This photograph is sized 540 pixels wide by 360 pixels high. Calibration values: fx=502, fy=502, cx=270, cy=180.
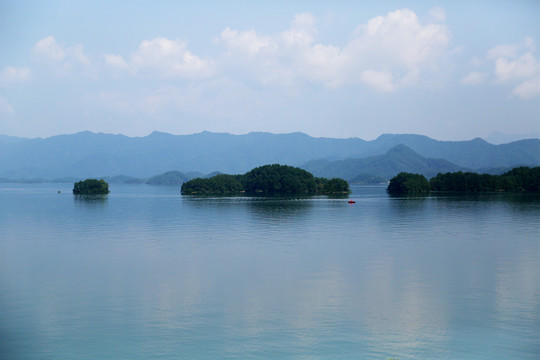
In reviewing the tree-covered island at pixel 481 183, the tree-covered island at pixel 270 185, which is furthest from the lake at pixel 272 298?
the tree-covered island at pixel 481 183

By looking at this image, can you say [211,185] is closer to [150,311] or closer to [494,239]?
[494,239]

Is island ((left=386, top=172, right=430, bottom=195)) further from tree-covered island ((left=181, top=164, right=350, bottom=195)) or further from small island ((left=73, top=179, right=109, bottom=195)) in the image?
small island ((left=73, top=179, right=109, bottom=195))

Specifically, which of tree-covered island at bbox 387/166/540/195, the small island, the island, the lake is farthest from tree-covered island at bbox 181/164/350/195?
the lake

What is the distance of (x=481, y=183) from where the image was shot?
569 feet

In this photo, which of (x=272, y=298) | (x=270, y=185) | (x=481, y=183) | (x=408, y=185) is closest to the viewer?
(x=272, y=298)

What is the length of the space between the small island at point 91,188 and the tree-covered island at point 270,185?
85.7ft

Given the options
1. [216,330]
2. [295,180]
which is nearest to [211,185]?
[295,180]

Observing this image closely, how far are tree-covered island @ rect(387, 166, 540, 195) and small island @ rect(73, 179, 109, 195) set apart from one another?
9371 cm

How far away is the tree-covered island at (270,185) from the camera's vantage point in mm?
168825

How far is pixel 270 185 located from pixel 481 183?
73.0 meters

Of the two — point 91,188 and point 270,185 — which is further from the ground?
point 270,185

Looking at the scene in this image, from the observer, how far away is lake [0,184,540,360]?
1675 centimetres

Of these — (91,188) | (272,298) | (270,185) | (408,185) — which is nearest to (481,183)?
(408,185)

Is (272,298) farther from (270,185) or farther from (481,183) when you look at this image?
(481,183)
